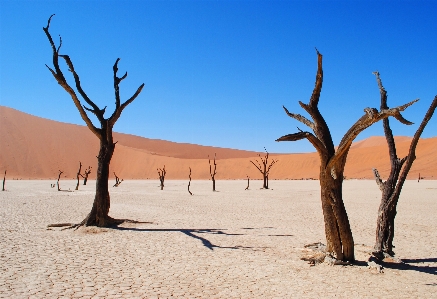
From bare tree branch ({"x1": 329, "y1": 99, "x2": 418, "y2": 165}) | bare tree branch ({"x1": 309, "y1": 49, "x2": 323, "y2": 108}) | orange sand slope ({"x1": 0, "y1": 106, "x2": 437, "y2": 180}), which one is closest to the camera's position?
bare tree branch ({"x1": 329, "y1": 99, "x2": 418, "y2": 165})

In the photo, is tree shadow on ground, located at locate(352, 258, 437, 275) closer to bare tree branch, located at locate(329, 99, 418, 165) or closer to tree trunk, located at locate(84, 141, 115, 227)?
bare tree branch, located at locate(329, 99, 418, 165)

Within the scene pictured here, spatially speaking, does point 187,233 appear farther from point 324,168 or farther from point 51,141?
point 51,141

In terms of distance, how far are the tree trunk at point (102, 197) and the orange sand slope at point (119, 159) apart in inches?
1817

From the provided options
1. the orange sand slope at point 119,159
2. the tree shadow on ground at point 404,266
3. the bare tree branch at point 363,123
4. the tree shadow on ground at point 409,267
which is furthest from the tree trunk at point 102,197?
the orange sand slope at point 119,159

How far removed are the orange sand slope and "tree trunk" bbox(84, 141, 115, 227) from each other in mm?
46157

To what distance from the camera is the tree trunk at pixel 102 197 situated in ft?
36.3

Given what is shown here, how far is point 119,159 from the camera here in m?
81.7

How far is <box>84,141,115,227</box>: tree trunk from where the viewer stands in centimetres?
1107

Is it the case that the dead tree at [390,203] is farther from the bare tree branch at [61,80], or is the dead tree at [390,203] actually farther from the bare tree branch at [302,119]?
the bare tree branch at [61,80]

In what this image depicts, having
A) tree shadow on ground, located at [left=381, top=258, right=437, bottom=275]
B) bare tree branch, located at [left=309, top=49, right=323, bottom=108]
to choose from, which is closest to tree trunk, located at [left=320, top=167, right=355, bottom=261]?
tree shadow on ground, located at [left=381, top=258, right=437, bottom=275]

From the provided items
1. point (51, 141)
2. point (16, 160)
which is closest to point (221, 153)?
point (51, 141)

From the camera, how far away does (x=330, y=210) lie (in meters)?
7.05

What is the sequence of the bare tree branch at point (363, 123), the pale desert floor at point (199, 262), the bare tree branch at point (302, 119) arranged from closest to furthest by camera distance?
1. the pale desert floor at point (199, 262)
2. the bare tree branch at point (363, 123)
3. the bare tree branch at point (302, 119)

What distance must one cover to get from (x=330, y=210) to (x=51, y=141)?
259 feet
